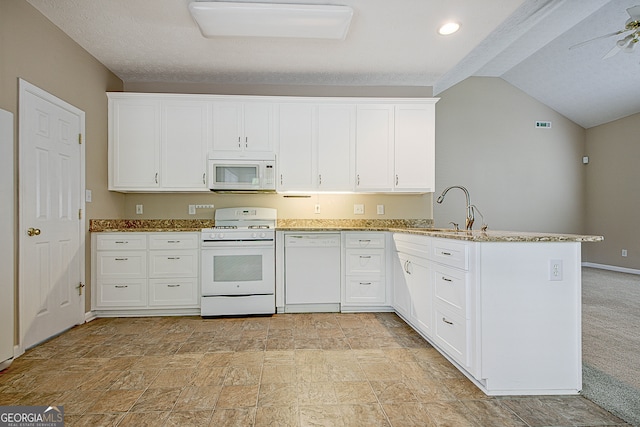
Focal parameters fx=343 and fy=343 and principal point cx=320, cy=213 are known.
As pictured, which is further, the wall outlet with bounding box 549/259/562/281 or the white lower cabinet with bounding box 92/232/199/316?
the white lower cabinet with bounding box 92/232/199/316

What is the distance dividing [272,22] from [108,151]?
7.78 feet

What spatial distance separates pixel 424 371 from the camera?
2.29 meters

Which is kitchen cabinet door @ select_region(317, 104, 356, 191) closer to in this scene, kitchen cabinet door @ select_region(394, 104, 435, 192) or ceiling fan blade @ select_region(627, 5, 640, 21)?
kitchen cabinet door @ select_region(394, 104, 435, 192)

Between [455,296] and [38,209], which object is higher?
[38,209]

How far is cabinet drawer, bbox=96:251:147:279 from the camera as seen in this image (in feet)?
11.6

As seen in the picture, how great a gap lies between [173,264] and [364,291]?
2.06 meters

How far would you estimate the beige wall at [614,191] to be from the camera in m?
6.14

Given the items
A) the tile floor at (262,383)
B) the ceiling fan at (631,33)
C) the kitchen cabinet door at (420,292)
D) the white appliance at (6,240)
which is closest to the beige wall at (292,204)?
the kitchen cabinet door at (420,292)

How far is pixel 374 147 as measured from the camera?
4.03m

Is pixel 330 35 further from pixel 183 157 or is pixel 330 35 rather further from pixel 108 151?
pixel 108 151

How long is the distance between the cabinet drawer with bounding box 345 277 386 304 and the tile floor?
0.57 m

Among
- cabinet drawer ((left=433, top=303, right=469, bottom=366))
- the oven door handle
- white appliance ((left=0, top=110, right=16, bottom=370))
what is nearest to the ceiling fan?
cabinet drawer ((left=433, top=303, right=469, bottom=366))

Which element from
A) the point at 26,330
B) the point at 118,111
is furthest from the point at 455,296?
the point at 118,111

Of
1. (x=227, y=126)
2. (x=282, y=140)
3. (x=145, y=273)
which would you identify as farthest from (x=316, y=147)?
(x=145, y=273)
